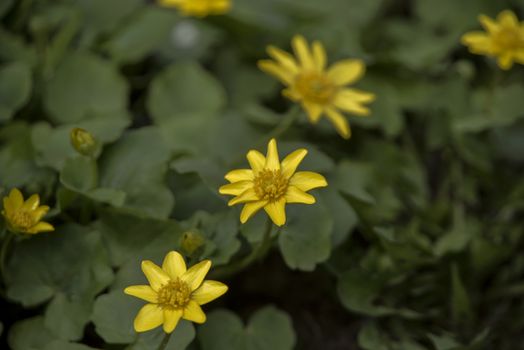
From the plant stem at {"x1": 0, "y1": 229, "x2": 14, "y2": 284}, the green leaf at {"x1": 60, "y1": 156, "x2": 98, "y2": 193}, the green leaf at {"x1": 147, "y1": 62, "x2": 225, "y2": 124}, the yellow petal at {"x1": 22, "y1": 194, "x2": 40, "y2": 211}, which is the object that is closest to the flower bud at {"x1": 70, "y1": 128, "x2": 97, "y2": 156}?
the green leaf at {"x1": 60, "y1": 156, "x2": 98, "y2": 193}

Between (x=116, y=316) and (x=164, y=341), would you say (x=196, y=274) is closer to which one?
(x=164, y=341)

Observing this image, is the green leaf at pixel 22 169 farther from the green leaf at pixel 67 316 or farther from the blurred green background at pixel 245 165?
the green leaf at pixel 67 316

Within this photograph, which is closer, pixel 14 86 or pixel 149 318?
pixel 149 318

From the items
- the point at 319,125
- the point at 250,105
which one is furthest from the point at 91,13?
the point at 319,125

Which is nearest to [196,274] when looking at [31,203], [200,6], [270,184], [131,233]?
[270,184]

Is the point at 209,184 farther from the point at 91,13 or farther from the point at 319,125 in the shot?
the point at 91,13

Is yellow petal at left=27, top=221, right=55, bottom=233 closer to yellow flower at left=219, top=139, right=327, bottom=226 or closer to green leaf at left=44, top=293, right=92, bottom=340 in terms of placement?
green leaf at left=44, top=293, right=92, bottom=340
